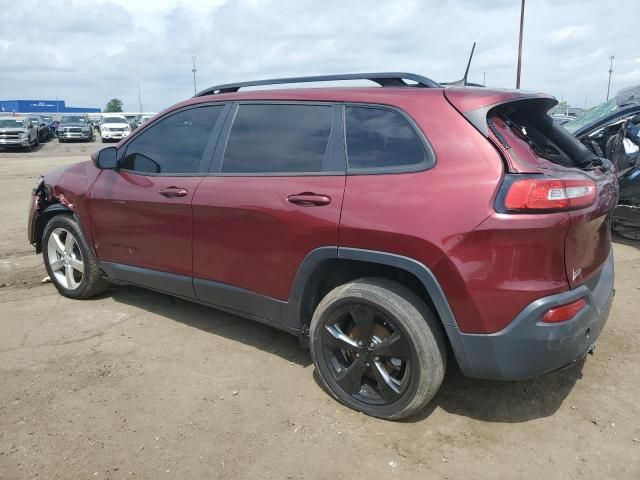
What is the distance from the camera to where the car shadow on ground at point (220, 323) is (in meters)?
3.85

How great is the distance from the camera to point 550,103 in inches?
127

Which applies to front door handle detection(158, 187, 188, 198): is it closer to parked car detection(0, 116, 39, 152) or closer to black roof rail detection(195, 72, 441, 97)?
black roof rail detection(195, 72, 441, 97)

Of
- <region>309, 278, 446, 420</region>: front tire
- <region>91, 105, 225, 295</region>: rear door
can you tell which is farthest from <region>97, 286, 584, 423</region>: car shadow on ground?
<region>91, 105, 225, 295</region>: rear door

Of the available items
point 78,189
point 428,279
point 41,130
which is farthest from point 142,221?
point 41,130

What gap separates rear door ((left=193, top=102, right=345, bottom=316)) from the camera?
3004 millimetres

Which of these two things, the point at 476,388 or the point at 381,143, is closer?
the point at 381,143

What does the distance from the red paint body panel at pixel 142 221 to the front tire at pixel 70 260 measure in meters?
0.22

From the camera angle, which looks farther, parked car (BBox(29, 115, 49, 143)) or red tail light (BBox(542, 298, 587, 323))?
parked car (BBox(29, 115, 49, 143))

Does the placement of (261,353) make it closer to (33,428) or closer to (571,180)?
(33,428)

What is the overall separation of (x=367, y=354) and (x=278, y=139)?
1373 mm

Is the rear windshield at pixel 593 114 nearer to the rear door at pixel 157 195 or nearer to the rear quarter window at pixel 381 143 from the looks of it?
the rear quarter window at pixel 381 143

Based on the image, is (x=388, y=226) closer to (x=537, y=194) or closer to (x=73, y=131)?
(x=537, y=194)

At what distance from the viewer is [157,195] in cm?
379

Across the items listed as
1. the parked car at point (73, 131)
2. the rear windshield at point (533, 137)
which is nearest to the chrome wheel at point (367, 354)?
the rear windshield at point (533, 137)
